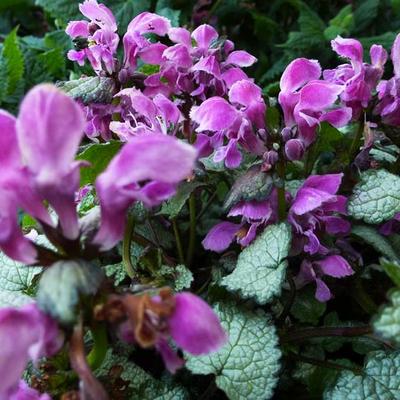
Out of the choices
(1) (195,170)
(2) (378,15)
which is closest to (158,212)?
(1) (195,170)

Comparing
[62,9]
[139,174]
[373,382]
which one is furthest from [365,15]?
[139,174]

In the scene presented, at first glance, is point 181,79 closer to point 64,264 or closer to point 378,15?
point 64,264

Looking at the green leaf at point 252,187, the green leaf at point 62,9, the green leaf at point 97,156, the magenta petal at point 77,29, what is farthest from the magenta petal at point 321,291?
the green leaf at point 62,9

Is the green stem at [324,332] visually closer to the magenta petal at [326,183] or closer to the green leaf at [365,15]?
the magenta petal at [326,183]

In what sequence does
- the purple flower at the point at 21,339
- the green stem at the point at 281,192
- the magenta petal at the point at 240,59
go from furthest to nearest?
the magenta petal at the point at 240,59
the green stem at the point at 281,192
the purple flower at the point at 21,339

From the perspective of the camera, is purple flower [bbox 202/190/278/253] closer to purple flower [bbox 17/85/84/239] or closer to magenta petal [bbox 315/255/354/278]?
magenta petal [bbox 315/255/354/278]

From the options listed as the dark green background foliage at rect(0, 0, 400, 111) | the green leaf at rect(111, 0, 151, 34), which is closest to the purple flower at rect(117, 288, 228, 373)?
the dark green background foliage at rect(0, 0, 400, 111)
